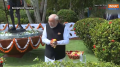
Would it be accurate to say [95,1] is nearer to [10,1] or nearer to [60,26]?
[10,1]

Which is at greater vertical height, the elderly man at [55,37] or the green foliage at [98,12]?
the elderly man at [55,37]

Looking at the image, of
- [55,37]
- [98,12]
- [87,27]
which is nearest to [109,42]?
[55,37]

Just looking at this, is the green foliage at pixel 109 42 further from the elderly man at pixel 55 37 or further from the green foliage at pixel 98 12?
the green foliage at pixel 98 12

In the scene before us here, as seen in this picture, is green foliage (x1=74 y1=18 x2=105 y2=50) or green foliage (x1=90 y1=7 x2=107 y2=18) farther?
green foliage (x1=90 y1=7 x2=107 y2=18)

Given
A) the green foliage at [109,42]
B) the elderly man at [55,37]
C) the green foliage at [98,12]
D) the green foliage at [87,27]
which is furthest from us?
the green foliage at [98,12]

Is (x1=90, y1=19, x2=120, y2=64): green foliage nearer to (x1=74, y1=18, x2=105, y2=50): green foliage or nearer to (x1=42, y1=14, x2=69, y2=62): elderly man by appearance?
(x1=42, y1=14, x2=69, y2=62): elderly man

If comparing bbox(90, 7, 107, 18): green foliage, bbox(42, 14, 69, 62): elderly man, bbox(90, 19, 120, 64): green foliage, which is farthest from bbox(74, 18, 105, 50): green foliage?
bbox(90, 7, 107, 18): green foliage

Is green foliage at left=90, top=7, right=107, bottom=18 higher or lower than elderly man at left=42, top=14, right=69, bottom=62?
lower

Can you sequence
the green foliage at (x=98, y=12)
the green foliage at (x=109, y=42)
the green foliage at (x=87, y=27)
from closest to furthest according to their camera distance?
1. the green foliage at (x=109, y=42)
2. the green foliage at (x=87, y=27)
3. the green foliage at (x=98, y=12)

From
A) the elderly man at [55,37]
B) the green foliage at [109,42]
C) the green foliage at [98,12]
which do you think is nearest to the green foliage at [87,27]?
the green foliage at [109,42]

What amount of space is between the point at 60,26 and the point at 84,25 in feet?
11.1

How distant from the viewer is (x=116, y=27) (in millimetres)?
3734

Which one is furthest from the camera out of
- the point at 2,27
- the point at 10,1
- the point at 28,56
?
the point at 2,27

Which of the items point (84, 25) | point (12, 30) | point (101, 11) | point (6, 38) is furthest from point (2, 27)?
point (101, 11)
